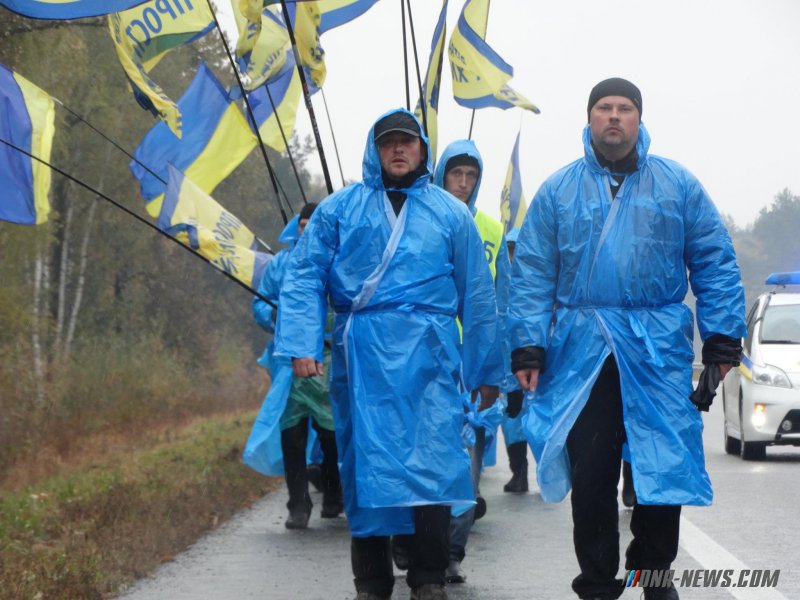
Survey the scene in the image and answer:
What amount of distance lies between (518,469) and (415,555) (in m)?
5.49

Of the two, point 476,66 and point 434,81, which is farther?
point 476,66

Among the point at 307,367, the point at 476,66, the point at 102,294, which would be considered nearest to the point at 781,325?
the point at 476,66

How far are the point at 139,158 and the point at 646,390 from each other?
7283 mm

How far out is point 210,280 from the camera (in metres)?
40.4

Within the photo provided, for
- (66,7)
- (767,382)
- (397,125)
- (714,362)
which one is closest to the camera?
(714,362)

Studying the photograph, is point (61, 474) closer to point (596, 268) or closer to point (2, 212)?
point (2, 212)

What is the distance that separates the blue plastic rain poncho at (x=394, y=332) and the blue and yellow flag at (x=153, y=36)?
4006mm

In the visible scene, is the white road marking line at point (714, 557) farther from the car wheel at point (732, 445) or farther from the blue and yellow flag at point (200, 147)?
the car wheel at point (732, 445)

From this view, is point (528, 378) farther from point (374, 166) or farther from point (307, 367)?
point (374, 166)

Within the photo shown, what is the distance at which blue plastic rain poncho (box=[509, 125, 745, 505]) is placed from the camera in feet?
19.2

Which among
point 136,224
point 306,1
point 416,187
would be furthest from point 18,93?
point 136,224

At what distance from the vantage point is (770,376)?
13539mm

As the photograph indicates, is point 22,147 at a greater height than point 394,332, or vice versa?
point 22,147

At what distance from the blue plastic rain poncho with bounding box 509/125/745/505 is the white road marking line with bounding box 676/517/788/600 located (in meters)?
0.86
